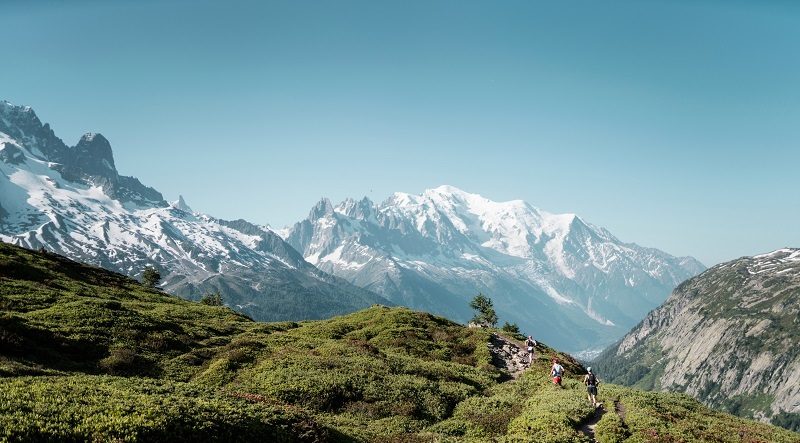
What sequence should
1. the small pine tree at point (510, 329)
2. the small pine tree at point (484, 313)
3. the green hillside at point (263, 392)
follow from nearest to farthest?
the green hillside at point (263, 392)
the small pine tree at point (510, 329)
the small pine tree at point (484, 313)

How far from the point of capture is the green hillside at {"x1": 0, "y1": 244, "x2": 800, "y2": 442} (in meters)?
22.9

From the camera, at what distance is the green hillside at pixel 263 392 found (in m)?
22.9

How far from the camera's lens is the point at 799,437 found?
117 feet

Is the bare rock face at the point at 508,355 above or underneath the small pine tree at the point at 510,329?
above

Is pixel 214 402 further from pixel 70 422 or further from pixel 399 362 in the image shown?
pixel 399 362

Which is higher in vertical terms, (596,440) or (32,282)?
(596,440)

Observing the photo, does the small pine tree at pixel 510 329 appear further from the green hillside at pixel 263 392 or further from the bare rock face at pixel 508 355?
the green hillside at pixel 263 392

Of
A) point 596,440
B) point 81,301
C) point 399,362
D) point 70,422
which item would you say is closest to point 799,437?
point 596,440

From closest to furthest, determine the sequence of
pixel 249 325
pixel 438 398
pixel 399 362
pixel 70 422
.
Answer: pixel 70 422 < pixel 438 398 < pixel 399 362 < pixel 249 325

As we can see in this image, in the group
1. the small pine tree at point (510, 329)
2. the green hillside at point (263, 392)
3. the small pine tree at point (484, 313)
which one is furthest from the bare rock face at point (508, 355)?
the small pine tree at point (484, 313)

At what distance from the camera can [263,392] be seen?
37.2m

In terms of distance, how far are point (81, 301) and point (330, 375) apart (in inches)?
1363

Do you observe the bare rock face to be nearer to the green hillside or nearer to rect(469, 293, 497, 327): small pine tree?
the green hillside

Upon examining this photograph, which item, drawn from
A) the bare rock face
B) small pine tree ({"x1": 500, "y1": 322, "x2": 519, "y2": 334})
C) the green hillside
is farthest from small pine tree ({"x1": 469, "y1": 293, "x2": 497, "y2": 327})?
the green hillside
